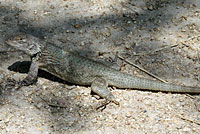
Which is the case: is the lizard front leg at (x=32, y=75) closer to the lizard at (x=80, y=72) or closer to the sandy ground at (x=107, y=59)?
the lizard at (x=80, y=72)

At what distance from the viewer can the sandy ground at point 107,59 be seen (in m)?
4.46

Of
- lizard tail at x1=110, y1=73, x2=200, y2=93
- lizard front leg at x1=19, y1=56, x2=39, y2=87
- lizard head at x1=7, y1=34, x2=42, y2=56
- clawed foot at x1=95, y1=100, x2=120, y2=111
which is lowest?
clawed foot at x1=95, y1=100, x2=120, y2=111

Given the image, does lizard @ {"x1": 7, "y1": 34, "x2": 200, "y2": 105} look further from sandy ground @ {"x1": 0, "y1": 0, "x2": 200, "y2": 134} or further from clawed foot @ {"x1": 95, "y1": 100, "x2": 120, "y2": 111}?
sandy ground @ {"x1": 0, "y1": 0, "x2": 200, "y2": 134}

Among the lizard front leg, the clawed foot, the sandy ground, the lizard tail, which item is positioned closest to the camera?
the sandy ground

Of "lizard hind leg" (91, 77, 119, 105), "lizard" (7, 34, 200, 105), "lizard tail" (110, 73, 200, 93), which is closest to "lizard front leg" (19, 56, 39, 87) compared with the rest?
"lizard" (7, 34, 200, 105)

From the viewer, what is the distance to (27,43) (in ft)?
17.0

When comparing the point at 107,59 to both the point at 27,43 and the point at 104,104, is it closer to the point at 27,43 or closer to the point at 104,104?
the point at 104,104

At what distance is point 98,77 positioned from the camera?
198 inches

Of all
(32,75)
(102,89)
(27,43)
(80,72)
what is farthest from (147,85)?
(27,43)

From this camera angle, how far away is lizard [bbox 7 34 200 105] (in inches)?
192

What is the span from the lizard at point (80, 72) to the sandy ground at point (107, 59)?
145mm

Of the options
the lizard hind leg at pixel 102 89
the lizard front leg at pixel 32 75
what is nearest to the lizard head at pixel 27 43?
the lizard front leg at pixel 32 75

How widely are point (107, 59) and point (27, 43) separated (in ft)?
5.01

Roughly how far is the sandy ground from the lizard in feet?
0.48
